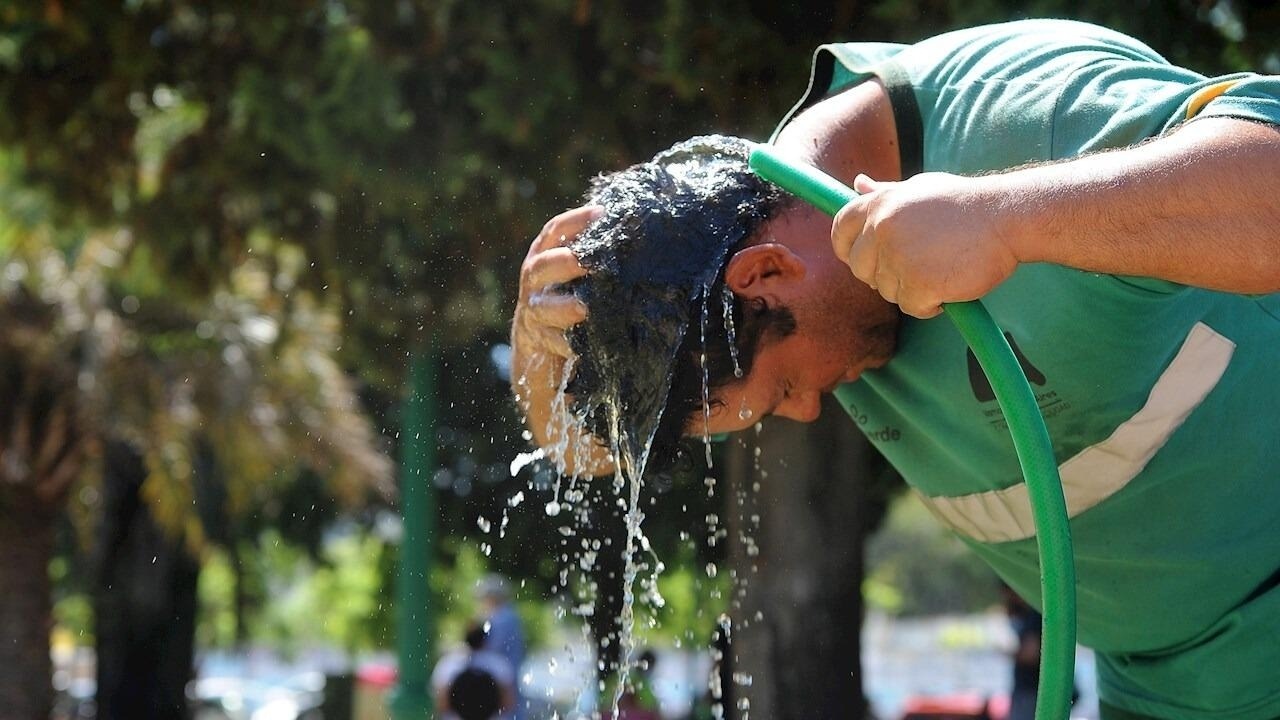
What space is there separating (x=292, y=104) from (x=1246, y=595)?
16.0ft

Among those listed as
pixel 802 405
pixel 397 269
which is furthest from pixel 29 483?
pixel 802 405

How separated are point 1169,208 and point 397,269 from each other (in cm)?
509

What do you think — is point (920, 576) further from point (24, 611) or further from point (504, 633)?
point (504, 633)

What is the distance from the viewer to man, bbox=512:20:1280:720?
1.45 metres

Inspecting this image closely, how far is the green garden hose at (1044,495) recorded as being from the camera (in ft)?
5.03

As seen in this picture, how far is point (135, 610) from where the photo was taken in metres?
13.3

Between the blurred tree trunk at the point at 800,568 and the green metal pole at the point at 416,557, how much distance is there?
1555 millimetres

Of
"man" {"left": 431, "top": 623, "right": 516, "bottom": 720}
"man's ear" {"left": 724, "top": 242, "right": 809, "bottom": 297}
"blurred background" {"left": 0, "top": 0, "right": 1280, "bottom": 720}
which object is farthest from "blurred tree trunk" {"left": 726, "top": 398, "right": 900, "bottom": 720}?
"man's ear" {"left": 724, "top": 242, "right": 809, "bottom": 297}

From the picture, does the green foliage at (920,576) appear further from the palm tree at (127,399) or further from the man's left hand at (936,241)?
the man's left hand at (936,241)

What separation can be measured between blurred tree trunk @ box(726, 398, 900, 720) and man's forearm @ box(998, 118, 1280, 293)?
12.5ft

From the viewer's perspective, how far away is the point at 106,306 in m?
9.98

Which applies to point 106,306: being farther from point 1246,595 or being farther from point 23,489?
point 1246,595

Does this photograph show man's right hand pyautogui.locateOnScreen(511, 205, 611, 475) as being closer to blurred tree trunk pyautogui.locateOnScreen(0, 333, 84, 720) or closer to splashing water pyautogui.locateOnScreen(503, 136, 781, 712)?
splashing water pyautogui.locateOnScreen(503, 136, 781, 712)

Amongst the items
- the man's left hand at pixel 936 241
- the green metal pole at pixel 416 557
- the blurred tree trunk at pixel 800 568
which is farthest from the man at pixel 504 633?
the man's left hand at pixel 936 241
